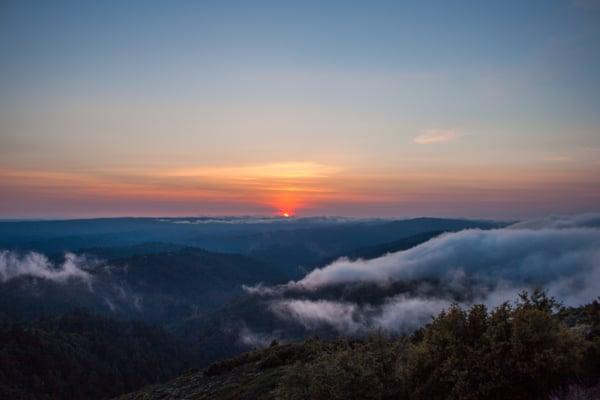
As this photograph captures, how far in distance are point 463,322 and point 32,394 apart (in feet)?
581

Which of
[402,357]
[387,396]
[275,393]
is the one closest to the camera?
[387,396]

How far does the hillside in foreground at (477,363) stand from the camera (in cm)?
1374

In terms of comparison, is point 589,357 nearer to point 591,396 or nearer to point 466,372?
point 591,396

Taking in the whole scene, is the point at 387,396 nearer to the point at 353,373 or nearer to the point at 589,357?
the point at 353,373

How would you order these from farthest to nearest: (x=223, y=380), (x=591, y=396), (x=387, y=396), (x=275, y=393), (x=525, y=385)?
(x=223, y=380) → (x=275, y=393) → (x=387, y=396) → (x=525, y=385) → (x=591, y=396)

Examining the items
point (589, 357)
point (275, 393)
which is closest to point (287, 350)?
point (275, 393)

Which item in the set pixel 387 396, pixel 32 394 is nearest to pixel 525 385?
pixel 387 396

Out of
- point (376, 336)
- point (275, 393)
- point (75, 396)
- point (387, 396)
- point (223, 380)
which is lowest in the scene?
point (75, 396)

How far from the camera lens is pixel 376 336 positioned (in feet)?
69.2

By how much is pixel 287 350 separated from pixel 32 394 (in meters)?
149

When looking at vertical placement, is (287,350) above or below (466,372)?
below

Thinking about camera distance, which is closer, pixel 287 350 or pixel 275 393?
pixel 275 393

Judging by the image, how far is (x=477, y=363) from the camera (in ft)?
47.8

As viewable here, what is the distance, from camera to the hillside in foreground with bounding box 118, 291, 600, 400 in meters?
13.7
